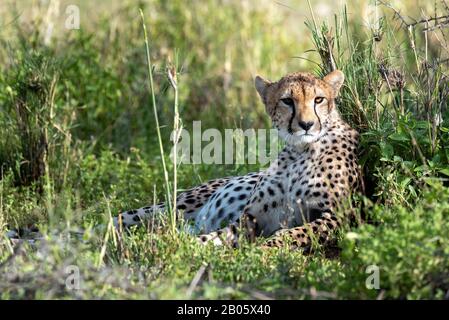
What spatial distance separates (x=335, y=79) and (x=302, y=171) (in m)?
0.55

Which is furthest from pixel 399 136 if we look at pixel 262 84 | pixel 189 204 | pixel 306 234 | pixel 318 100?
pixel 189 204

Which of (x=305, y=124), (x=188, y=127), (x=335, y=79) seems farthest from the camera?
(x=188, y=127)

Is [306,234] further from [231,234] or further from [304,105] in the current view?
[304,105]

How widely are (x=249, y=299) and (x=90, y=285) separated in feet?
2.10

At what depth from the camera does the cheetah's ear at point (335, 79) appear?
531 cm

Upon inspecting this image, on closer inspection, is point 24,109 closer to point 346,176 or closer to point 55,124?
point 55,124

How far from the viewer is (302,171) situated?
5.35 metres

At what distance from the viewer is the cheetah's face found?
5.16 meters

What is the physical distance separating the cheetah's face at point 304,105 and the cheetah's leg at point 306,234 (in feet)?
1.56

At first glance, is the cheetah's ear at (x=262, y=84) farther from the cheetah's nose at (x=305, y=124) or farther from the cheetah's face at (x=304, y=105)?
the cheetah's nose at (x=305, y=124)

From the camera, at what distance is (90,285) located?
149 inches

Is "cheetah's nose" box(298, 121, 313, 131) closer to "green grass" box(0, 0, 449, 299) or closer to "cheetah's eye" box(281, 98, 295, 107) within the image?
"cheetah's eye" box(281, 98, 295, 107)

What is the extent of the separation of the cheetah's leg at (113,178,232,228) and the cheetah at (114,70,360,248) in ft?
0.75

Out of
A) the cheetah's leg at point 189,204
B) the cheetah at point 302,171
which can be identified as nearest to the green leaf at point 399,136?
the cheetah at point 302,171
